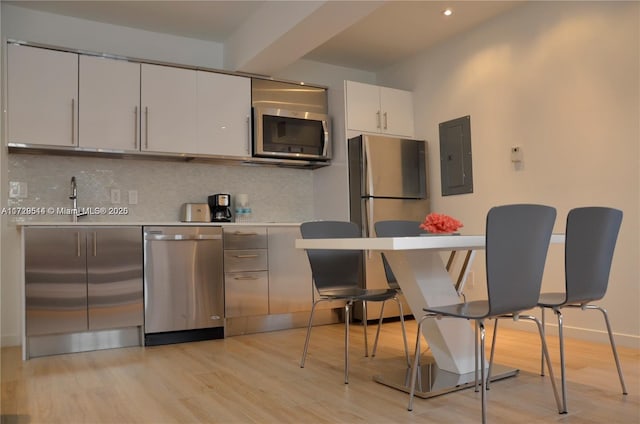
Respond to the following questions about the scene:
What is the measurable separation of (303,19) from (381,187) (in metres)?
1.65

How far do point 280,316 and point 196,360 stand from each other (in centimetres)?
116

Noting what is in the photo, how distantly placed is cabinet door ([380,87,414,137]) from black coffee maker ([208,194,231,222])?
5.35 feet

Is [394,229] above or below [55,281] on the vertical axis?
above

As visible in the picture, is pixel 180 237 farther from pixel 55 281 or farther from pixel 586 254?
pixel 586 254

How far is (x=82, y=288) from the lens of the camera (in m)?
3.40

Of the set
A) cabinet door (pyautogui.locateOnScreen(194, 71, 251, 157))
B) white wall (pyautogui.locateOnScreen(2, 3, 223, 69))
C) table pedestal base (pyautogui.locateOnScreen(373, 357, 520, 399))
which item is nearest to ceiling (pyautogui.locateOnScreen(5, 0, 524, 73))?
white wall (pyautogui.locateOnScreen(2, 3, 223, 69))

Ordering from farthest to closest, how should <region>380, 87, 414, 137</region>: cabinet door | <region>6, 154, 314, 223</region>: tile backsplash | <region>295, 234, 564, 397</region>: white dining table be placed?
1. <region>380, 87, 414, 137</region>: cabinet door
2. <region>6, 154, 314, 223</region>: tile backsplash
3. <region>295, 234, 564, 397</region>: white dining table

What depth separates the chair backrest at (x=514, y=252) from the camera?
1811mm

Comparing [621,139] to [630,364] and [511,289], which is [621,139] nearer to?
[630,364]

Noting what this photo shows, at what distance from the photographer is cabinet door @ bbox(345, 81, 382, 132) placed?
4625 mm

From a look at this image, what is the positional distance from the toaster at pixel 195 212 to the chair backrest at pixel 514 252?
297 cm

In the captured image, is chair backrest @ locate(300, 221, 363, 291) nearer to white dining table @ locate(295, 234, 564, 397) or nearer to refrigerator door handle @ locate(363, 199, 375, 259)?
white dining table @ locate(295, 234, 564, 397)

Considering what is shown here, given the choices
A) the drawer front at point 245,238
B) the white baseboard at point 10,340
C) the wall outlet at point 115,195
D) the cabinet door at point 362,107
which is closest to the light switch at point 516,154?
the cabinet door at point 362,107

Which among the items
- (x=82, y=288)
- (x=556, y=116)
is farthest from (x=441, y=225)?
(x=82, y=288)
